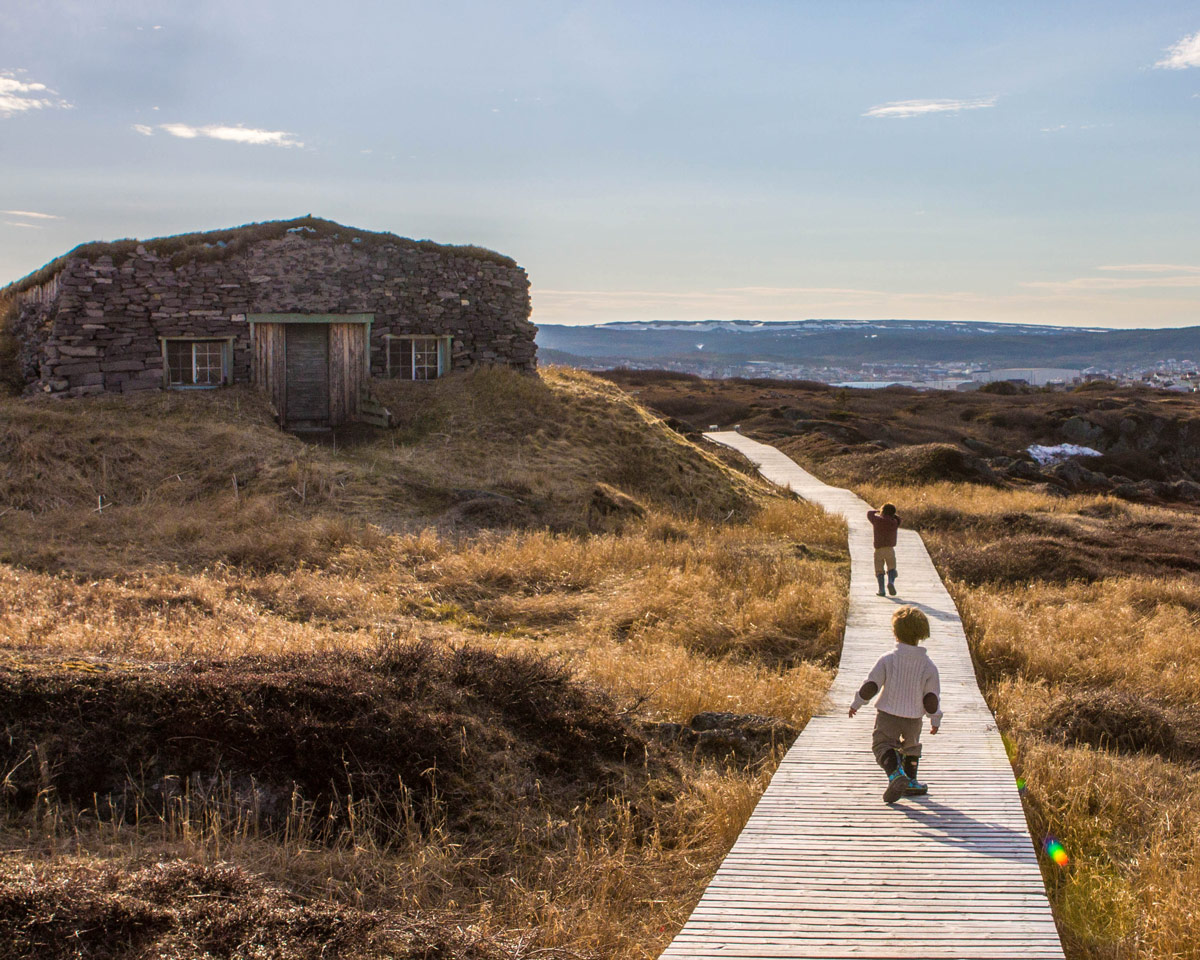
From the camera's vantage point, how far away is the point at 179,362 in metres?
20.3

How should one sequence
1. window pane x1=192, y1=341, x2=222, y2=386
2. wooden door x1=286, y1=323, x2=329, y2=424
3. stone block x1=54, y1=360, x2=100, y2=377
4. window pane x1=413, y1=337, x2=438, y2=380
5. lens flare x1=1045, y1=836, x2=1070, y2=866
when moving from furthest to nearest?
1. window pane x1=413, y1=337, x2=438, y2=380
2. wooden door x1=286, y1=323, x2=329, y2=424
3. window pane x1=192, y1=341, x2=222, y2=386
4. stone block x1=54, y1=360, x2=100, y2=377
5. lens flare x1=1045, y1=836, x2=1070, y2=866

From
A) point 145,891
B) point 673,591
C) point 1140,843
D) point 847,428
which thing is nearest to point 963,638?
point 673,591

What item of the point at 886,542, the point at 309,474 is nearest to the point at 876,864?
the point at 886,542

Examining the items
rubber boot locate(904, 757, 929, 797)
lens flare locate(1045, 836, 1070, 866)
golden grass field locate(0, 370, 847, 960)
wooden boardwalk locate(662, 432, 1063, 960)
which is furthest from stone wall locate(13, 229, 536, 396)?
lens flare locate(1045, 836, 1070, 866)

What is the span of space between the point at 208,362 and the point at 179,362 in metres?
0.57

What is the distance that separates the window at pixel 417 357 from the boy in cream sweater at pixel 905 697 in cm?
1760

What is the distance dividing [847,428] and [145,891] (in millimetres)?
37848

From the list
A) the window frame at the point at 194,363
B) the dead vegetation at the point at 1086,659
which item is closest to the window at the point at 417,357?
the window frame at the point at 194,363

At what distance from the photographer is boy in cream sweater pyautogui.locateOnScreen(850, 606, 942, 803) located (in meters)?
6.02

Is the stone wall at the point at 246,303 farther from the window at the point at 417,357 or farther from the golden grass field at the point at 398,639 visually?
the golden grass field at the point at 398,639

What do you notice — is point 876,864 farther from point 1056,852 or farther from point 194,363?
point 194,363

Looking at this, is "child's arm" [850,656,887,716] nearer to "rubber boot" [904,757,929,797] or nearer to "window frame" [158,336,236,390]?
"rubber boot" [904,757,929,797]

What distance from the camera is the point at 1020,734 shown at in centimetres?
745

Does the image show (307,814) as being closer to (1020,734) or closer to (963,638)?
(1020,734)
